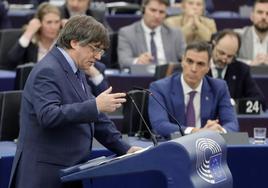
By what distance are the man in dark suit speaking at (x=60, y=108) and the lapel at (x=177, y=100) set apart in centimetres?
206

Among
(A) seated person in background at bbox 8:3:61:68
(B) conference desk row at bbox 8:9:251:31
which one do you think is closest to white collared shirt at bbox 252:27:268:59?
(B) conference desk row at bbox 8:9:251:31

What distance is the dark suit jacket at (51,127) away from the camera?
395 centimetres

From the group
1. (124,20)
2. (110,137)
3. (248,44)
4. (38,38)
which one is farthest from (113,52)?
(110,137)

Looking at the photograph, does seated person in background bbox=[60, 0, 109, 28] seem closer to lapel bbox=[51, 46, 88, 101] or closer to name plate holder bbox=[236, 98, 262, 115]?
name plate holder bbox=[236, 98, 262, 115]

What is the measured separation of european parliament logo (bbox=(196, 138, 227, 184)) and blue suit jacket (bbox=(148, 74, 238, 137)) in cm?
190

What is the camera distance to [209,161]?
3938mm

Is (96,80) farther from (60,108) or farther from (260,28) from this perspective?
(260,28)

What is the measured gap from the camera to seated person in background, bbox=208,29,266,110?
7.44m

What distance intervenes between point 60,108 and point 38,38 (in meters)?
4.67

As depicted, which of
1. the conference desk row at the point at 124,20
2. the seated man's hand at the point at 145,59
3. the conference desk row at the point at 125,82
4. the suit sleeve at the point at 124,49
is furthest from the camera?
the conference desk row at the point at 124,20

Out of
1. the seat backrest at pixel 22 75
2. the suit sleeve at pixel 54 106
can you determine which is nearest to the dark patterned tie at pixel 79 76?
the suit sleeve at pixel 54 106

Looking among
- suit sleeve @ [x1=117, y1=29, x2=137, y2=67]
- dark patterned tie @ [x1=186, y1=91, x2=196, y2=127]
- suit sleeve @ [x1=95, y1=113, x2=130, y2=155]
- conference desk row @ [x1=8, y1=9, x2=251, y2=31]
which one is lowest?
conference desk row @ [x1=8, y1=9, x2=251, y2=31]

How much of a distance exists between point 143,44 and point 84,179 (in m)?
5.23

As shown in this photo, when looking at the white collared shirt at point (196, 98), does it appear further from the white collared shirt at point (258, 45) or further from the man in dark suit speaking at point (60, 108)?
the white collared shirt at point (258, 45)
